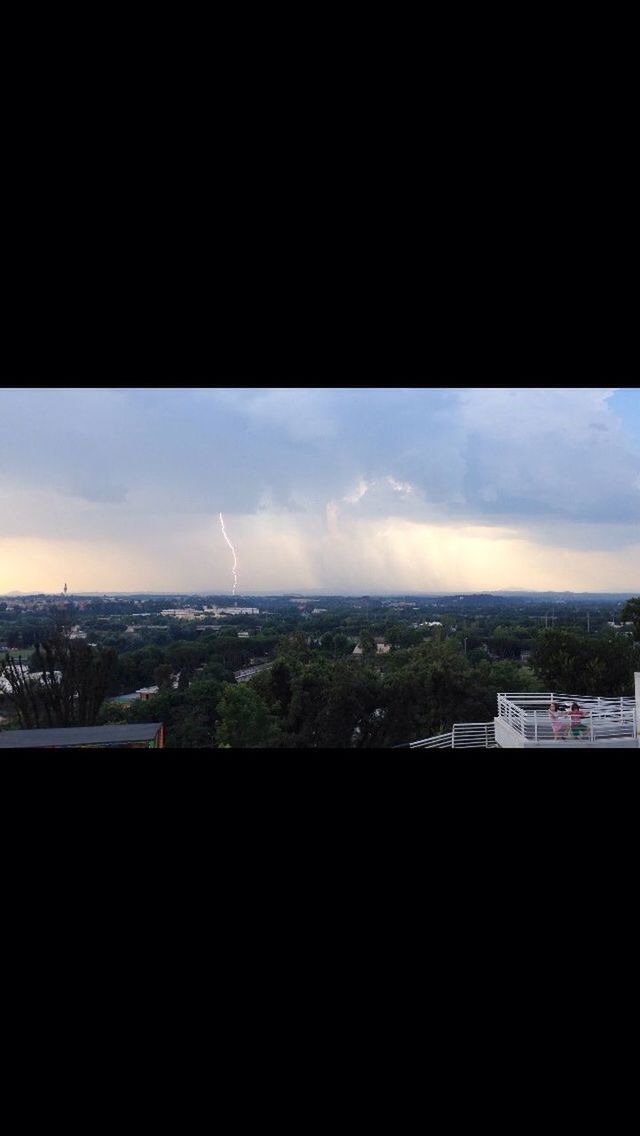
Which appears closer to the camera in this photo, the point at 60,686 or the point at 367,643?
the point at 60,686

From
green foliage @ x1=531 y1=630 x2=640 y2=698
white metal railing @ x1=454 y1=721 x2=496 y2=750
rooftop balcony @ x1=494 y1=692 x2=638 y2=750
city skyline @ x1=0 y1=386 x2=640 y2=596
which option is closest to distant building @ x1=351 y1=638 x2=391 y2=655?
city skyline @ x1=0 y1=386 x2=640 y2=596

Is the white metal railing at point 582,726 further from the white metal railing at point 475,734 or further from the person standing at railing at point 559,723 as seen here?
the white metal railing at point 475,734

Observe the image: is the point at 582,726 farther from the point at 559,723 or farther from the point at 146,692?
the point at 146,692

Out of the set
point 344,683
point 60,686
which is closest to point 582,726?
point 344,683

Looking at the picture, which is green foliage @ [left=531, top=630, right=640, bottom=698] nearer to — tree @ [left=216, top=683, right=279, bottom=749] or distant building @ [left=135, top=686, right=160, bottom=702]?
tree @ [left=216, top=683, right=279, bottom=749]

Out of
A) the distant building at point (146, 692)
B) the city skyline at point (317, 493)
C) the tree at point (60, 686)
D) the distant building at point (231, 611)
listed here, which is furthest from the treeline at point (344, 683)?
the city skyline at point (317, 493)
